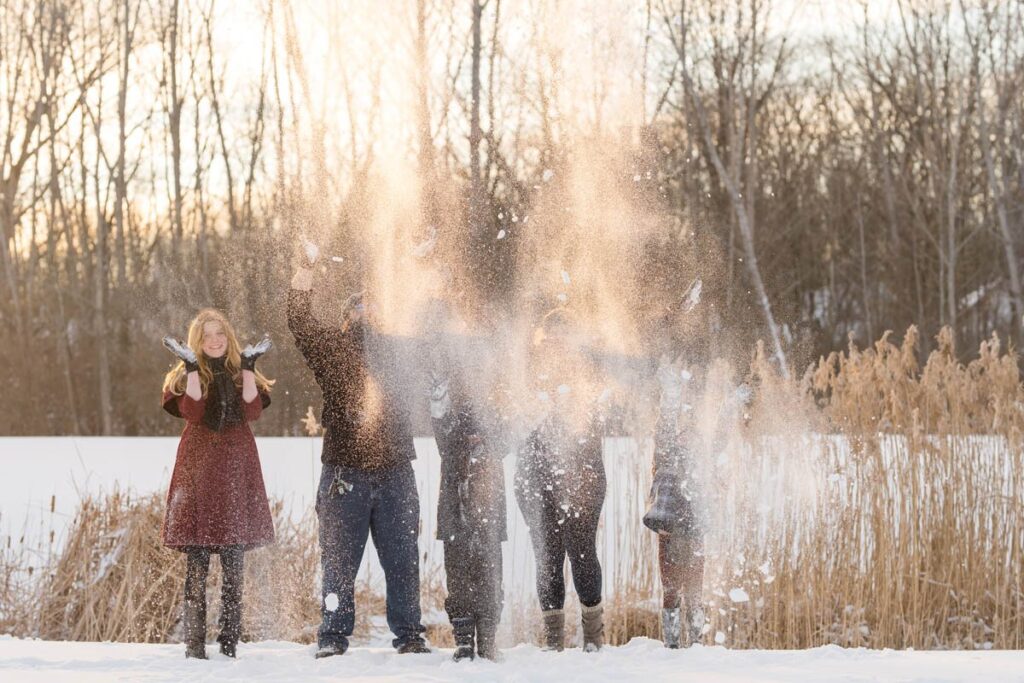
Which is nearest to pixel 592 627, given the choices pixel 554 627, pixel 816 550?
pixel 554 627

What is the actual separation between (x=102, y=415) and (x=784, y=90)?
16287mm

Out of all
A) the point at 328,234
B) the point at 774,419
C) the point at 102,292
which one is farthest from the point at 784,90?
the point at 774,419

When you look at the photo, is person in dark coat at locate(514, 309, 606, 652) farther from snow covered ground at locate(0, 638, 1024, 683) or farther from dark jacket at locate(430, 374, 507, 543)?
snow covered ground at locate(0, 638, 1024, 683)

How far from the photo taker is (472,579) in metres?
4.93

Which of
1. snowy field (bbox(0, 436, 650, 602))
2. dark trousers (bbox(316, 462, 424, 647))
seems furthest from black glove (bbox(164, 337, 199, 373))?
snowy field (bbox(0, 436, 650, 602))

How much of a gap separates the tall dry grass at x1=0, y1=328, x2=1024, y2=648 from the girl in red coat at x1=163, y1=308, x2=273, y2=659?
1.72m

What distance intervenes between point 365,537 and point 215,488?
68cm

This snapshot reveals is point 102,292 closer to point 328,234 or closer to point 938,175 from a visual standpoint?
point 328,234

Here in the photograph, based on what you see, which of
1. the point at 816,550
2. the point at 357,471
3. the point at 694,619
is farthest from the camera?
the point at 816,550

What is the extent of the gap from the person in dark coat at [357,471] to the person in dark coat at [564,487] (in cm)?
56

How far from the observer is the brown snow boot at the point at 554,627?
4.97 meters

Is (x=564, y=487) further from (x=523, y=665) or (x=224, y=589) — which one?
(x=224, y=589)

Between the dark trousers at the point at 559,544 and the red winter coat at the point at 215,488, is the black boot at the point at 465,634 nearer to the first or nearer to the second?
the dark trousers at the point at 559,544

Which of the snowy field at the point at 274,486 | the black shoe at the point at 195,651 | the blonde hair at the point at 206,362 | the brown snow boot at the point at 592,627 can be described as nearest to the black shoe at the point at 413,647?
the brown snow boot at the point at 592,627
